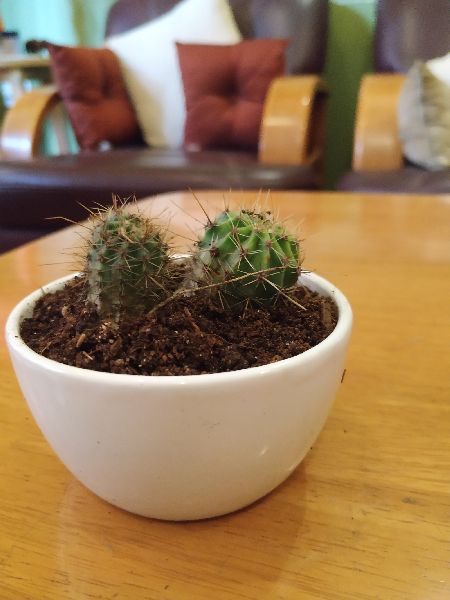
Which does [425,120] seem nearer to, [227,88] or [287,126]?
[287,126]

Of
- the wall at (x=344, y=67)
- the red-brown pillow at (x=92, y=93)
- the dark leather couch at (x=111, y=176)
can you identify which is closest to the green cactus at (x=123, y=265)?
the dark leather couch at (x=111, y=176)

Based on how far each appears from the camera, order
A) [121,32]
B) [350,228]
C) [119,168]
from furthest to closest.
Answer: [121,32], [119,168], [350,228]

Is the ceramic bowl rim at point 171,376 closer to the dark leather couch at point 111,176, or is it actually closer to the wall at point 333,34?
the dark leather couch at point 111,176

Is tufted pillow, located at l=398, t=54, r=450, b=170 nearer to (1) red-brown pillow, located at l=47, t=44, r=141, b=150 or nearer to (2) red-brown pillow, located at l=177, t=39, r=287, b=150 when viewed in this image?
(2) red-brown pillow, located at l=177, t=39, r=287, b=150

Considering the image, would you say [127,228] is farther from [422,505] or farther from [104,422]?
[422,505]

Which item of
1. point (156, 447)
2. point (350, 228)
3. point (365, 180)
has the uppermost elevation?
point (156, 447)

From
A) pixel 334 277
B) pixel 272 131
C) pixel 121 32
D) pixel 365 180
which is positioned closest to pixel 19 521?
pixel 334 277

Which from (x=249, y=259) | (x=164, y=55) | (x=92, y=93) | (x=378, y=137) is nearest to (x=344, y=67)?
(x=164, y=55)

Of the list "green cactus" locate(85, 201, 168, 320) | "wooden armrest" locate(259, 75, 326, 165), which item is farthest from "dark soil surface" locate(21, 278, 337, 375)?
"wooden armrest" locate(259, 75, 326, 165)
